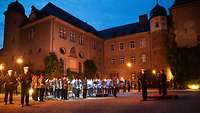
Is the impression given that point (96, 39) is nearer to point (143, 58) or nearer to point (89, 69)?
point (89, 69)

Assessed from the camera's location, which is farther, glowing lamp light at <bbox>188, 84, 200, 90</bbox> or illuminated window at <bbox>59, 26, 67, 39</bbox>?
illuminated window at <bbox>59, 26, 67, 39</bbox>

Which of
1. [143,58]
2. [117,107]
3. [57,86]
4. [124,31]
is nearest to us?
[117,107]

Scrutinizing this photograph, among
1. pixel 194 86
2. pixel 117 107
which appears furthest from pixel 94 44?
pixel 117 107

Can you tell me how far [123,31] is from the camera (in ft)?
178

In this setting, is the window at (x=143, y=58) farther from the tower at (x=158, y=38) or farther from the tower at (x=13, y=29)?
the tower at (x=13, y=29)

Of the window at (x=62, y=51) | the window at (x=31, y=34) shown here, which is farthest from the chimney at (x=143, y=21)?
the window at (x=31, y=34)

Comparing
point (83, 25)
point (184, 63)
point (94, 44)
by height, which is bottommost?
point (184, 63)

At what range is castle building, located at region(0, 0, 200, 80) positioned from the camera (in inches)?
1589

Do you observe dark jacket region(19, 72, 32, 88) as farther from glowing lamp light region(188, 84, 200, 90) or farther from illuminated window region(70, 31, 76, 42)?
illuminated window region(70, 31, 76, 42)

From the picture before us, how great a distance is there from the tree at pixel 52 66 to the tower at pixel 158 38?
19511mm

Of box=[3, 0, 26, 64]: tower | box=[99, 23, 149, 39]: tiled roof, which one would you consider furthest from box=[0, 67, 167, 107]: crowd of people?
box=[99, 23, 149, 39]: tiled roof

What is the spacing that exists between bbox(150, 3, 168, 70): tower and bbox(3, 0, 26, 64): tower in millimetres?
25496

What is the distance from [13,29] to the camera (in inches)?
1799

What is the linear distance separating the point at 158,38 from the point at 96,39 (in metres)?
13.0
